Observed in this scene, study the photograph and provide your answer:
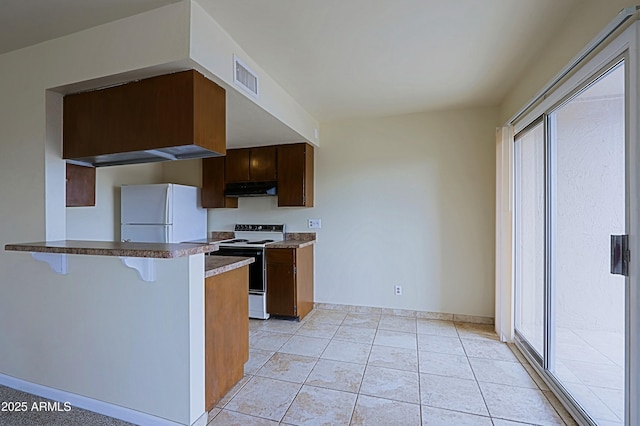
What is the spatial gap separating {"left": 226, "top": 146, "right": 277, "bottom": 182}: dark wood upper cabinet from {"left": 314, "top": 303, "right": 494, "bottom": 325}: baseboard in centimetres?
187

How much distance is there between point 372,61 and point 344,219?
6.60 feet

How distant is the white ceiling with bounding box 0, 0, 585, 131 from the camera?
1.76m

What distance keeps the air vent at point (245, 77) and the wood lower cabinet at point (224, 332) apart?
1.36m

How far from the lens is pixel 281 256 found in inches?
141

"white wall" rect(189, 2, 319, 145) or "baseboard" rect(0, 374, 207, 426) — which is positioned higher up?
"white wall" rect(189, 2, 319, 145)

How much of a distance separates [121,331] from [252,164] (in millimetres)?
2616

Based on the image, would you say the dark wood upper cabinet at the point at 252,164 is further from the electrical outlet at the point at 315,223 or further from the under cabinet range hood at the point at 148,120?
the under cabinet range hood at the point at 148,120

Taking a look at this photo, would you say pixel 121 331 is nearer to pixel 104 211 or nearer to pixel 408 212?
pixel 104 211

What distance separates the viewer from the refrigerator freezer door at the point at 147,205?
12.4ft

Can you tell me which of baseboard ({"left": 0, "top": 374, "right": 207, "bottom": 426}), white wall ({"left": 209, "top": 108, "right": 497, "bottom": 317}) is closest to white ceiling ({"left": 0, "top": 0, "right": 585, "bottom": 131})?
white wall ({"left": 209, "top": 108, "right": 497, "bottom": 317})

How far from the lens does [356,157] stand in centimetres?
393

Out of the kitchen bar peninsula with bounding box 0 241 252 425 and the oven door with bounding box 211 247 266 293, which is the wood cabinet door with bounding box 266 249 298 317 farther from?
the kitchen bar peninsula with bounding box 0 241 252 425

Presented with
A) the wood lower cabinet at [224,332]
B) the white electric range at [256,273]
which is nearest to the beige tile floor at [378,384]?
the wood lower cabinet at [224,332]

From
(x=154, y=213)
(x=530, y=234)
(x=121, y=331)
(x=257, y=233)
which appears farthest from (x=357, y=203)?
(x=121, y=331)
